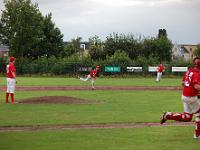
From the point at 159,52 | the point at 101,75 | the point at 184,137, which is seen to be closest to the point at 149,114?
the point at 184,137

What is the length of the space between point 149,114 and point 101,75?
44383 mm

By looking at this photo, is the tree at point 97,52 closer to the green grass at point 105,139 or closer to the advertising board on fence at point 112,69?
the advertising board on fence at point 112,69

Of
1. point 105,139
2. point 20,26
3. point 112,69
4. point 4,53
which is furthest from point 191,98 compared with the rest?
point 4,53

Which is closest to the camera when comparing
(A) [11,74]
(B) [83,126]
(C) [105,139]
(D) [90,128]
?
(C) [105,139]

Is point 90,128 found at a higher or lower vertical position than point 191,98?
lower

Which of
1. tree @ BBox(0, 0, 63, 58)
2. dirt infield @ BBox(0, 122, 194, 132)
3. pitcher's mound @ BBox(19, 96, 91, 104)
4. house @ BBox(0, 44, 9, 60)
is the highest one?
tree @ BBox(0, 0, 63, 58)

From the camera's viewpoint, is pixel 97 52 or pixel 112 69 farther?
pixel 97 52

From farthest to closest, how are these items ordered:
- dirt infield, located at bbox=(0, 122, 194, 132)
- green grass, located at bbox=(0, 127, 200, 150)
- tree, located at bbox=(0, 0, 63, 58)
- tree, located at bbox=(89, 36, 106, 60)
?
tree, located at bbox=(89, 36, 106, 60) → tree, located at bbox=(0, 0, 63, 58) → dirt infield, located at bbox=(0, 122, 194, 132) → green grass, located at bbox=(0, 127, 200, 150)

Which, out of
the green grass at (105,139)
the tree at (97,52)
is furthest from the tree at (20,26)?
the green grass at (105,139)

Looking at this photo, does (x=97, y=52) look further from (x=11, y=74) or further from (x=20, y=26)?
(x=11, y=74)

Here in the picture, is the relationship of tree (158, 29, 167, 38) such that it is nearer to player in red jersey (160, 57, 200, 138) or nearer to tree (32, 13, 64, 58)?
tree (32, 13, 64, 58)

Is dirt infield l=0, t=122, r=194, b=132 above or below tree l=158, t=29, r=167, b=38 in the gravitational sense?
below

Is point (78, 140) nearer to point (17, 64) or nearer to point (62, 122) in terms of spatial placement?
point (62, 122)

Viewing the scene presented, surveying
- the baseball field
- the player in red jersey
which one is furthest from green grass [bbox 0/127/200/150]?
the player in red jersey
